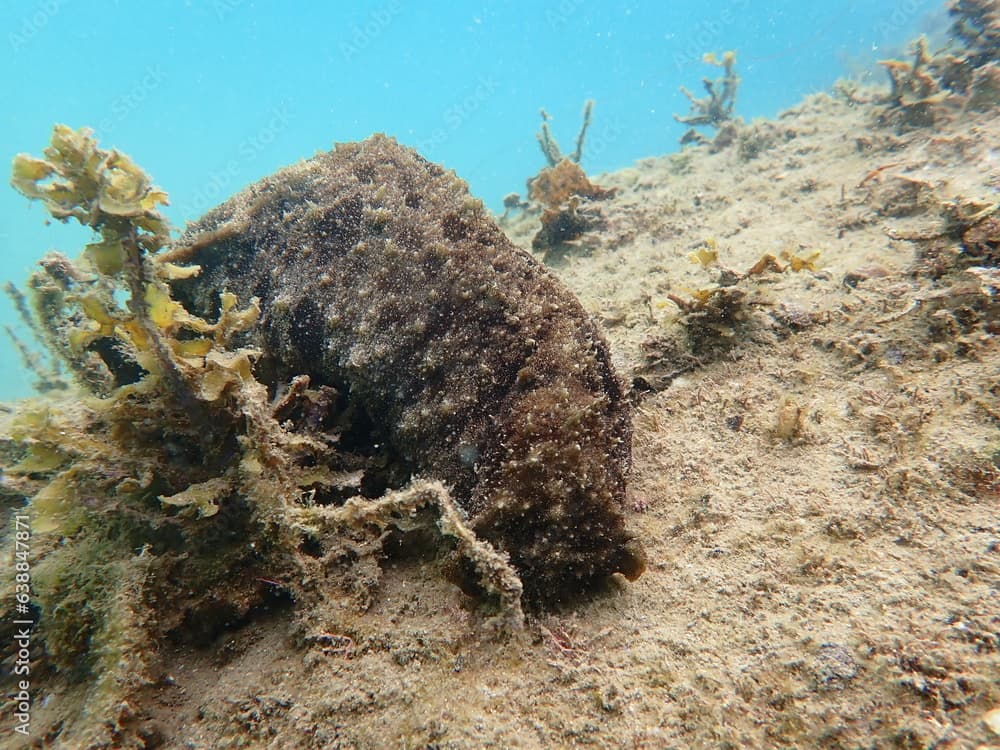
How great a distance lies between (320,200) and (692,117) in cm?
1230

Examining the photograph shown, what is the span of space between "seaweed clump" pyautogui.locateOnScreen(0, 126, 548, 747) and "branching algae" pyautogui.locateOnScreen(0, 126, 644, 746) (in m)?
0.01

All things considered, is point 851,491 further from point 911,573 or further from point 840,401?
point 840,401

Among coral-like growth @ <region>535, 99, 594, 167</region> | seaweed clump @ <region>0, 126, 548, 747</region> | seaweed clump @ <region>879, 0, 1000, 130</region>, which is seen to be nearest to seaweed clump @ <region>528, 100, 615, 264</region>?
coral-like growth @ <region>535, 99, 594, 167</region>

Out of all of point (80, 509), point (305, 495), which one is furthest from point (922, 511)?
point (80, 509)

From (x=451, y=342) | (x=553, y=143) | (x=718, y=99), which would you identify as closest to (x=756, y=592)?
(x=451, y=342)

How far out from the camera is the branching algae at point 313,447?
2631 mm

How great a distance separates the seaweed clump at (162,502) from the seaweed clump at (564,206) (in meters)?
5.22

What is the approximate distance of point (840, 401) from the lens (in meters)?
3.27

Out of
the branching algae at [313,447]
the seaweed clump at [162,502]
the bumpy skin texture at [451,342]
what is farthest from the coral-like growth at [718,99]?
the seaweed clump at [162,502]

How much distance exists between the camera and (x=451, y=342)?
3.18 metres

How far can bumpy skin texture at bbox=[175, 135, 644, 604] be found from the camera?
2.65 meters

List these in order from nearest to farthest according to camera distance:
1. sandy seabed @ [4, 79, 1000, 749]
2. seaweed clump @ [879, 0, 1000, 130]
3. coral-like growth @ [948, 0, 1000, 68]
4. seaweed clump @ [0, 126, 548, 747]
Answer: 1. sandy seabed @ [4, 79, 1000, 749]
2. seaweed clump @ [0, 126, 548, 747]
3. seaweed clump @ [879, 0, 1000, 130]
4. coral-like growth @ [948, 0, 1000, 68]

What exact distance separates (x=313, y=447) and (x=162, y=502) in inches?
33.8

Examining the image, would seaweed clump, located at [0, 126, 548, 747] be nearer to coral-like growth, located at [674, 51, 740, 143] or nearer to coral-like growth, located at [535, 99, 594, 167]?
coral-like growth, located at [535, 99, 594, 167]
